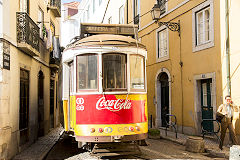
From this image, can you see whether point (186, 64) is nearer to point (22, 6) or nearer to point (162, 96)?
point (162, 96)

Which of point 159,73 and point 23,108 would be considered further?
point 159,73

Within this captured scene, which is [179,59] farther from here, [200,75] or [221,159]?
[221,159]

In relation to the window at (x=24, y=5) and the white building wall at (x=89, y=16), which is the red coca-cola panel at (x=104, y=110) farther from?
the white building wall at (x=89, y=16)

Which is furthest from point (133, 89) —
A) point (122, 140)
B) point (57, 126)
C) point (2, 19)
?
point (57, 126)

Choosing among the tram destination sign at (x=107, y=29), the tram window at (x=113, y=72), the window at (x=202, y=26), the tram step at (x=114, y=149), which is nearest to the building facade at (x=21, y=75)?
the tram destination sign at (x=107, y=29)

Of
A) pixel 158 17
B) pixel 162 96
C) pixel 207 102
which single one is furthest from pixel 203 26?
pixel 162 96

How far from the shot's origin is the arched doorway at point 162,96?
15.3 m

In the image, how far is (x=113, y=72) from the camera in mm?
7430

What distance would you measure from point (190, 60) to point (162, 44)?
3106mm

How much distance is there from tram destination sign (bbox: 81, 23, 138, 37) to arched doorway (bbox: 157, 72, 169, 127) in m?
6.41

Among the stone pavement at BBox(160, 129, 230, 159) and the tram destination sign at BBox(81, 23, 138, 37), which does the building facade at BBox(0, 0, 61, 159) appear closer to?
the tram destination sign at BBox(81, 23, 138, 37)

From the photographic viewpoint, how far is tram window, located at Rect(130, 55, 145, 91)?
7546mm

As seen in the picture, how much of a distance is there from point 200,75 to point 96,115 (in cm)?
613

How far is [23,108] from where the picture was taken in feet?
33.8
